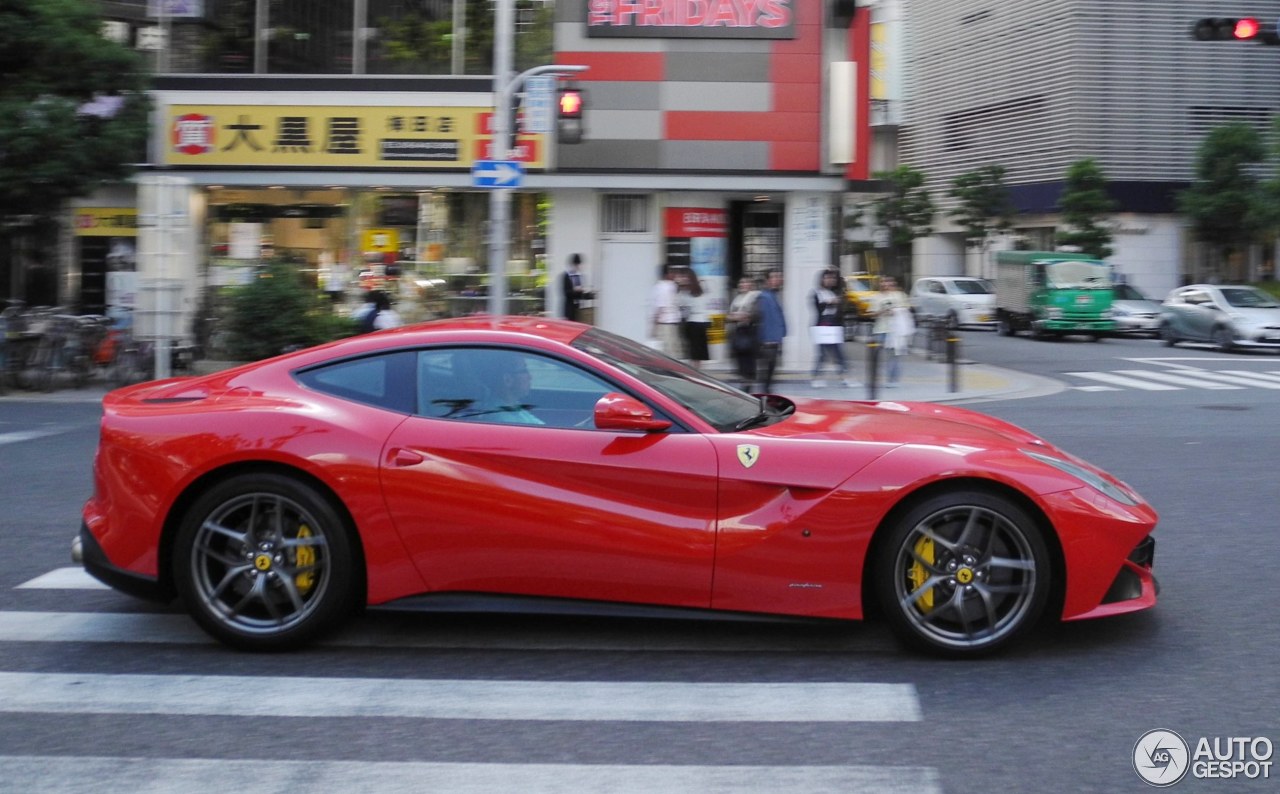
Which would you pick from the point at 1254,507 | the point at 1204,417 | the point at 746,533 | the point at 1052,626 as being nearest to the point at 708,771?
the point at 746,533

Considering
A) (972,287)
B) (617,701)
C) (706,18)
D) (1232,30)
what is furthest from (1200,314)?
(617,701)

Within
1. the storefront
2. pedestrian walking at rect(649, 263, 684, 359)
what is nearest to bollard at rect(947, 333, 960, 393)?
pedestrian walking at rect(649, 263, 684, 359)

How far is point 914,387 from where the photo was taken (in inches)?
779

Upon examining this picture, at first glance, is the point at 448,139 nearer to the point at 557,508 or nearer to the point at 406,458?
the point at 406,458

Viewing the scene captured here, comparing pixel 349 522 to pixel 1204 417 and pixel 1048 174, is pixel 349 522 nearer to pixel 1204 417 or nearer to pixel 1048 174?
pixel 1204 417

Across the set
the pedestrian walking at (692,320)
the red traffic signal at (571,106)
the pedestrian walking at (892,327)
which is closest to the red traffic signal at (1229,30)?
the pedestrian walking at (892,327)

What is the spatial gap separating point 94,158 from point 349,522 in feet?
49.4

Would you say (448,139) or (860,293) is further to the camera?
(860,293)

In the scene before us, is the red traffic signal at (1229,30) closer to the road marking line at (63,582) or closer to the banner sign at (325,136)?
the banner sign at (325,136)

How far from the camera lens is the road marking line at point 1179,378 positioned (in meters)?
19.7

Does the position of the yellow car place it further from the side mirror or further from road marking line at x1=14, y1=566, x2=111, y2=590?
the side mirror

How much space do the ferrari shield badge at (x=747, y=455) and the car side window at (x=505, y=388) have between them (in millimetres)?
579

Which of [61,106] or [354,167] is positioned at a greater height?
[61,106]

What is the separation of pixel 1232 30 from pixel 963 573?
16.1 meters
